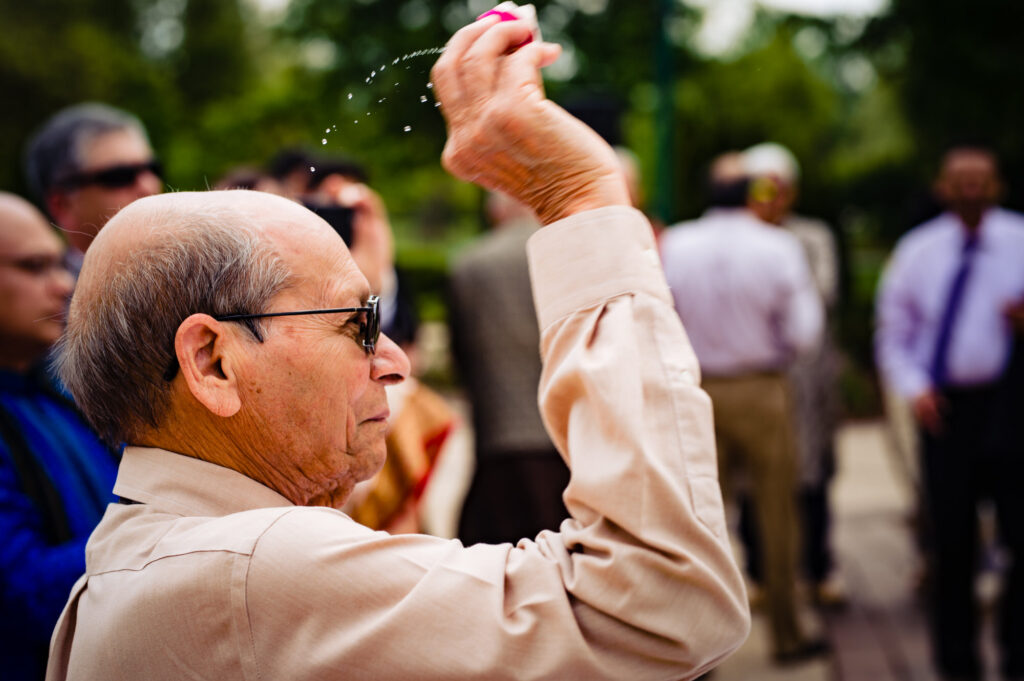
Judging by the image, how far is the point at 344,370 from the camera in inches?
55.2

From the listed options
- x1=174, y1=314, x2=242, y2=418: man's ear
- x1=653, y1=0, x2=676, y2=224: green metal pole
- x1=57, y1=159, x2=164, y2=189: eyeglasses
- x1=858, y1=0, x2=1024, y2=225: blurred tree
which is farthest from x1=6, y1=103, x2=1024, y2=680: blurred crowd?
x1=858, y1=0, x2=1024, y2=225: blurred tree

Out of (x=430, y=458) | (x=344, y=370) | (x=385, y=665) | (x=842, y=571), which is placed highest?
(x=344, y=370)

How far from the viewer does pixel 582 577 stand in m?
1.19

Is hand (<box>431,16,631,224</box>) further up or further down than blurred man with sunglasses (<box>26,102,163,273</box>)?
further up

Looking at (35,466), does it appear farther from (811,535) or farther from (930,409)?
(811,535)

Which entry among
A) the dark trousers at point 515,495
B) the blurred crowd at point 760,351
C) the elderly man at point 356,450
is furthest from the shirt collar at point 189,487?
the dark trousers at point 515,495

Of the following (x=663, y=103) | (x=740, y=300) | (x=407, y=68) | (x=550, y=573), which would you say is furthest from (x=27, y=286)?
(x=663, y=103)

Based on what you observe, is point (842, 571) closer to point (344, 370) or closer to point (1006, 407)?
point (1006, 407)

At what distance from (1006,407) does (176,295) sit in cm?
418

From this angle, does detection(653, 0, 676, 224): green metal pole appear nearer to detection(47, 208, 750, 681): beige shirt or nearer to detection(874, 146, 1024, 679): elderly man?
detection(874, 146, 1024, 679): elderly man

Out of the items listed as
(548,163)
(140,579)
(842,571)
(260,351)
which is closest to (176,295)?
(260,351)

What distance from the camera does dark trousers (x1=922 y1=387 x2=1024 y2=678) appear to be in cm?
470

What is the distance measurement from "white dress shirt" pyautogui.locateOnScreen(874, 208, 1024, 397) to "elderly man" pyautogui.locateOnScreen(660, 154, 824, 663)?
44 cm

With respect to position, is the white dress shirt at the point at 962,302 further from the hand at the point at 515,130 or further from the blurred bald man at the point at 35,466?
the hand at the point at 515,130
